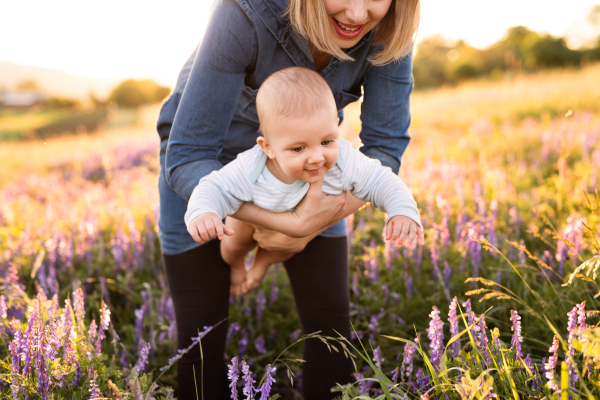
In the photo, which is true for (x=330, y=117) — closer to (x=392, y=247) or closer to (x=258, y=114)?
(x=258, y=114)

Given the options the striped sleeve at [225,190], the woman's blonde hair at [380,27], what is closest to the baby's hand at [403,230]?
the striped sleeve at [225,190]

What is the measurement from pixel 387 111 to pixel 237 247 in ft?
3.26

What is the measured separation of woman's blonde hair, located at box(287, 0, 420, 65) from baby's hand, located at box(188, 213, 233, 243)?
2.69 ft

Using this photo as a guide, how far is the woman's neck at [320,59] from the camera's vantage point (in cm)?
188

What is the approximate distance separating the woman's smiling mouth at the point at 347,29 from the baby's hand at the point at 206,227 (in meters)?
0.91

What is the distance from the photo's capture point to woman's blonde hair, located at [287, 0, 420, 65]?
1.61 m

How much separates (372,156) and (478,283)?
1255mm

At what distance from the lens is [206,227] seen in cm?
150

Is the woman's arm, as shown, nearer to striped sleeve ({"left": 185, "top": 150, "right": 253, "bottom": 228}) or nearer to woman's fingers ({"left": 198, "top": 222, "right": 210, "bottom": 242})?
striped sleeve ({"left": 185, "top": 150, "right": 253, "bottom": 228})

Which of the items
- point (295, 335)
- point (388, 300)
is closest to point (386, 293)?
point (388, 300)

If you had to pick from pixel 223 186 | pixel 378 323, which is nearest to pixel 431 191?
pixel 378 323

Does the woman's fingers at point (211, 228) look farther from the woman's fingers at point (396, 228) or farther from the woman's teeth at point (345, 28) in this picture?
the woman's teeth at point (345, 28)

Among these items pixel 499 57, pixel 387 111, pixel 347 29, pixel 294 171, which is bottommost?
pixel 294 171

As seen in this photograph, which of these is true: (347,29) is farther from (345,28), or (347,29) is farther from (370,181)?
(370,181)
